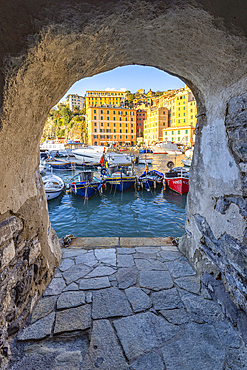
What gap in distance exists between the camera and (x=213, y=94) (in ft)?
8.07

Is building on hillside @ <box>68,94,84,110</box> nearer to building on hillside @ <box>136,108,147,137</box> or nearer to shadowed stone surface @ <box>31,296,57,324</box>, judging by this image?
building on hillside @ <box>136,108,147,137</box>

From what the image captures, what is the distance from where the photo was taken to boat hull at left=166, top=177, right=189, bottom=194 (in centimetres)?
1406

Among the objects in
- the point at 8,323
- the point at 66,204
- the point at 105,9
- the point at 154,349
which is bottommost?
the point at 66,204

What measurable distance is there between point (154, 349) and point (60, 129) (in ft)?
258

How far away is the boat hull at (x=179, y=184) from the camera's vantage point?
1406 centimetres

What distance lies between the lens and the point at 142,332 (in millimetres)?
2047

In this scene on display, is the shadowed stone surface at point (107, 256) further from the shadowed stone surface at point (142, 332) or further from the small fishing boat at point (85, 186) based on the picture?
the small fishing boat at point (85, 186)

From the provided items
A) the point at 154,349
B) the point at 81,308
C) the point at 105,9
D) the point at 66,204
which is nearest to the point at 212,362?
the point at 154,349

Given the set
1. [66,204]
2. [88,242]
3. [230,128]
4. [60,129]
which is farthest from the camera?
[60,129]

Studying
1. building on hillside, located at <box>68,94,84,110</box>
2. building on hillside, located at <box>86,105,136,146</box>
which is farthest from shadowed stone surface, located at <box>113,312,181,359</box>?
building on hillside, located at <box>68,94,84,110</box>

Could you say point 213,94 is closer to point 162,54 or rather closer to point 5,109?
point 162,54

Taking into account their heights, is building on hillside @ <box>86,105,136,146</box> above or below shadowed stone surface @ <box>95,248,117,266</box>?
above

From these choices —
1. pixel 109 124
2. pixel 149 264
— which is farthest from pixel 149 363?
pixel 109 124

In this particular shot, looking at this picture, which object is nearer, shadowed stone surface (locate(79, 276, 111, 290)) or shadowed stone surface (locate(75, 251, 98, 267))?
shadowed stone surface (locate(79, 276, 111, 290))
